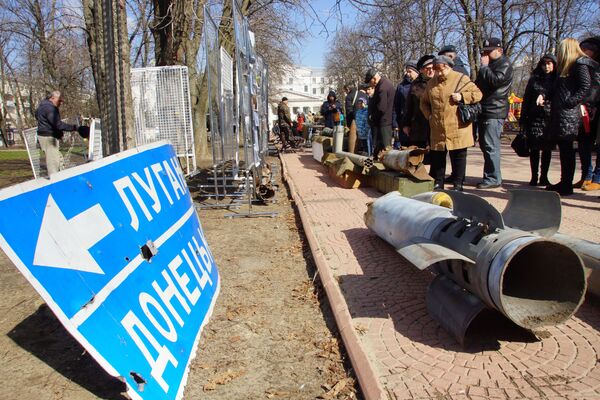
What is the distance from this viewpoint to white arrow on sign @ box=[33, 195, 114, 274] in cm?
179

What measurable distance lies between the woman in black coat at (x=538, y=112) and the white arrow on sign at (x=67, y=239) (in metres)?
6.71

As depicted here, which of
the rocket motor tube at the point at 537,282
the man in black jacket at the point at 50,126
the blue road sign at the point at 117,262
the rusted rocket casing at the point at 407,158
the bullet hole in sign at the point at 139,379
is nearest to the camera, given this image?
the blue road sign at the point at 117,262

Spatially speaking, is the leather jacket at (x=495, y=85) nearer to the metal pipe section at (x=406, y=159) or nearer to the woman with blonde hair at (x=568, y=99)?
the woman with blonde hair at (x=568, y=99)

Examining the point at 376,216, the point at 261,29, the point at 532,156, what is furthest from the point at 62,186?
the point at 261,29

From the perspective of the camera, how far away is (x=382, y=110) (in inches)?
348

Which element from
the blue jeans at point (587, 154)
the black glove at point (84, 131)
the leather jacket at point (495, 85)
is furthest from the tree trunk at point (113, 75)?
the blue jeans at point (587, 154)

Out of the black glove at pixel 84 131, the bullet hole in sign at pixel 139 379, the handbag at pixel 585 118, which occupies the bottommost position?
the bullet hole in sign at pixel 139 379

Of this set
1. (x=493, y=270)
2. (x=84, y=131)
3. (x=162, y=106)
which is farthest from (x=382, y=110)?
(x=493, y=270)

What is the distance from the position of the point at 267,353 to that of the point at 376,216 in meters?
2.30

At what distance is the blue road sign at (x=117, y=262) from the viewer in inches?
69.3

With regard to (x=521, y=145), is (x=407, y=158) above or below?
below

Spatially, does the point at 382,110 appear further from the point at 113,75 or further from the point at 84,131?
the point at 84,131

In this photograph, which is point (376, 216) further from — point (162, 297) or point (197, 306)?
point (162, 297)

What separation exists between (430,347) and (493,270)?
63cm
